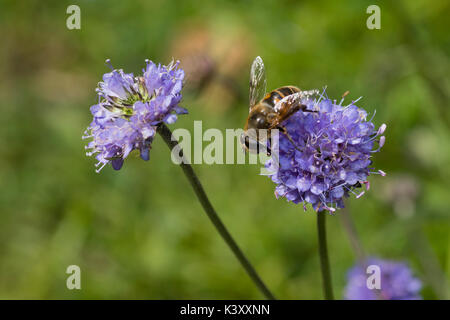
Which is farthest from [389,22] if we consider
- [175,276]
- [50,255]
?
[50,255]

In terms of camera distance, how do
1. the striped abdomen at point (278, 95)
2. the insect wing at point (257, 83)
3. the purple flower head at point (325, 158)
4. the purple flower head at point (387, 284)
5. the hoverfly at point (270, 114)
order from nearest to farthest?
1. the purple flower head at point (325, 158)
2. the hoverfly at point (270, 114)
3. the striped abdomen at point (278, 95)
4. the insect wing at point (257, 83)
5. the purple flower head at point (387, 284)

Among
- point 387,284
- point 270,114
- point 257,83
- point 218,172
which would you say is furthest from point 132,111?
point 218,172

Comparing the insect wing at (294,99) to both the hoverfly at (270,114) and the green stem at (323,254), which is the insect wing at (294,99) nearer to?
the hoverfly at (270,114)

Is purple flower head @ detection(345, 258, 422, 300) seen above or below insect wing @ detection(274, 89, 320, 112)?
below

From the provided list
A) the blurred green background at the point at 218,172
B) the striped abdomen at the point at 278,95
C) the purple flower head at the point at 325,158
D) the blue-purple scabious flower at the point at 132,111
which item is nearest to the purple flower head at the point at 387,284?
the blurred green background at the point at 218,172

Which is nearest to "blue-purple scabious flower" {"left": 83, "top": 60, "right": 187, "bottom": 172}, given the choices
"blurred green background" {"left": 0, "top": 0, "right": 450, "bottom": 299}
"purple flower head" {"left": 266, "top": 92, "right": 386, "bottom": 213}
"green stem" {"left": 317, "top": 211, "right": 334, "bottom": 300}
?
"purple flower head" {"left": 266, "top": 92, "right": 386, "bottom": 213}

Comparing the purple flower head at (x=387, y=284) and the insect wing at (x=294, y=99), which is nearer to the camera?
the insect wing at (x=294, y=99)

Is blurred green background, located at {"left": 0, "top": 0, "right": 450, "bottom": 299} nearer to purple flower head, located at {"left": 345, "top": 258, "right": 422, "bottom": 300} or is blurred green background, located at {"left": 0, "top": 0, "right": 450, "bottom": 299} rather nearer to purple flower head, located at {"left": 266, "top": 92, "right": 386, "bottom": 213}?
purple flower head, located at {"left": 345, "top": 258, "right": 422, "bottom": 300}
